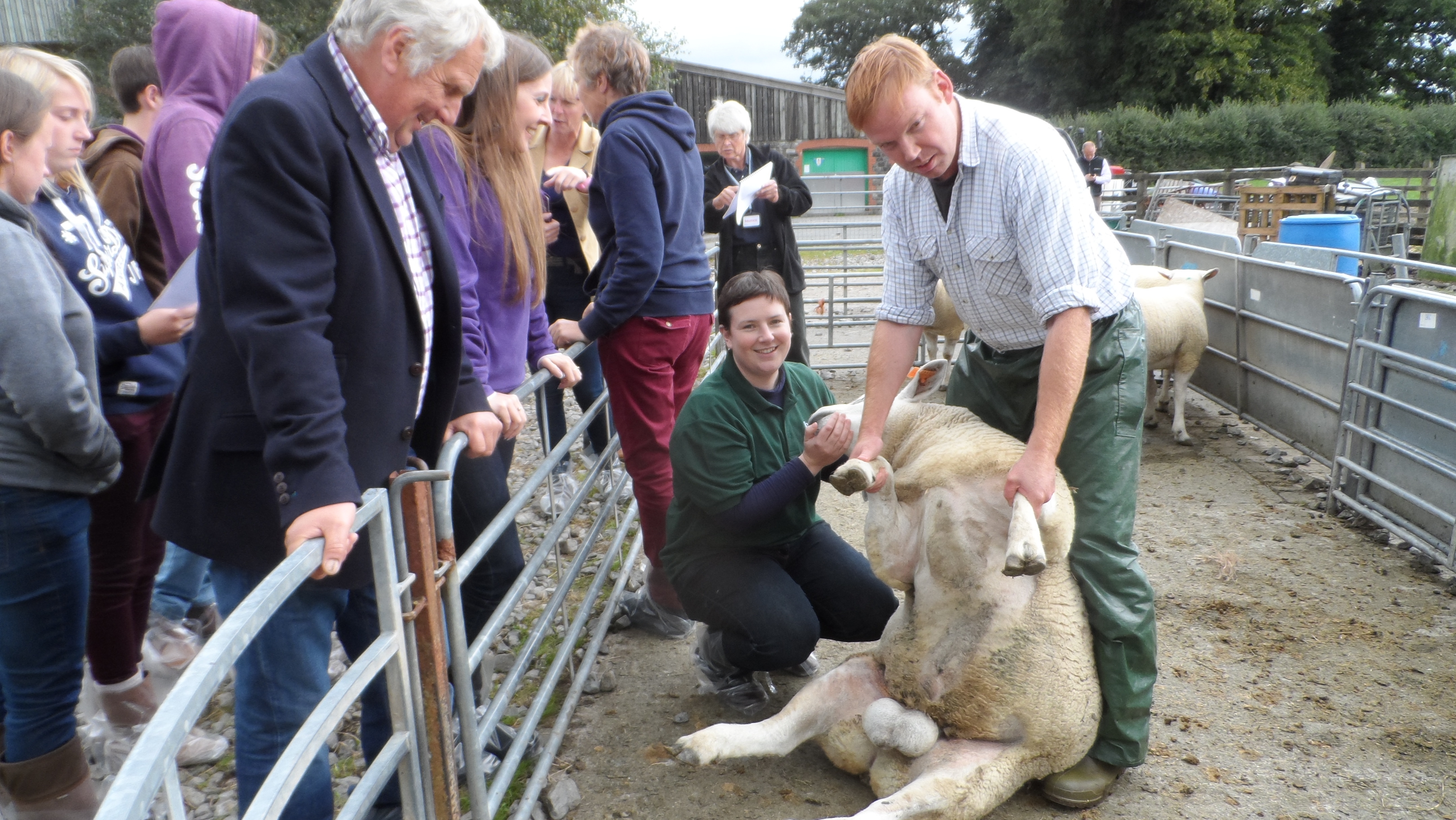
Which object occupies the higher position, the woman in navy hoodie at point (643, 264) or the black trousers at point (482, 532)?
the woman in navy hoodie at point (643, 264)

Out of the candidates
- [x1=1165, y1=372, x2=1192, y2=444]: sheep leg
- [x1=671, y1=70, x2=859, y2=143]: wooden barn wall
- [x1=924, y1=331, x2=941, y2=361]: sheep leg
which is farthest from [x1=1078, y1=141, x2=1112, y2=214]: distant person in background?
[x1=671, y1=70, x2=859, y2=143]: wooden barn wall

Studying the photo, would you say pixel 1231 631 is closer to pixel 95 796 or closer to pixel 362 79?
pixel 362 79

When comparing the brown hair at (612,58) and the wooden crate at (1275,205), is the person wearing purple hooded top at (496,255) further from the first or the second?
the wooden crate at (1275,205)

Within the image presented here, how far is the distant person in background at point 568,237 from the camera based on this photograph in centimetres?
382

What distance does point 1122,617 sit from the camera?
2416mm

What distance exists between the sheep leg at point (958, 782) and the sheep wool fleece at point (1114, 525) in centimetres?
33

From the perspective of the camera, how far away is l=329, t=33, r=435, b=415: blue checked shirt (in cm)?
162

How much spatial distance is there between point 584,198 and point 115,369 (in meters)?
2.12

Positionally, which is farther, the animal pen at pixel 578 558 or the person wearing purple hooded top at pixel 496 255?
the person wearing purple hooded top at pixel 496 255

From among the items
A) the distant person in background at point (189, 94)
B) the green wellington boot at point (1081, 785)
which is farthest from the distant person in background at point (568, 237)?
the green wellington boot at point (1081, 785)

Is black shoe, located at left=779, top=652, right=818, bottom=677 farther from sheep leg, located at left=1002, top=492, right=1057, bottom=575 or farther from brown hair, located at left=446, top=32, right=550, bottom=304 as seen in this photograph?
brown hair, located at left=446, top=32, right=550, bottom=304

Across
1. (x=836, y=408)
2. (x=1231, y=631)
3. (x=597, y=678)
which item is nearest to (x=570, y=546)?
(x=597, y=678)

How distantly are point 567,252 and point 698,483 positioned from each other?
6.66ft

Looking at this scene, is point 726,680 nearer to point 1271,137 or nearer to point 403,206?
point 403,206
